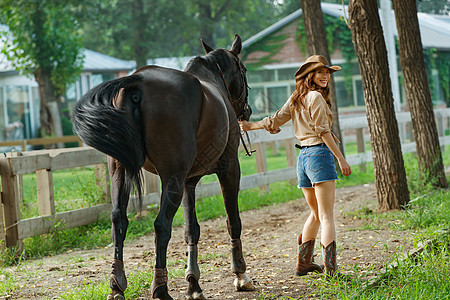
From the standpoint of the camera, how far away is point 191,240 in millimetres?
4945

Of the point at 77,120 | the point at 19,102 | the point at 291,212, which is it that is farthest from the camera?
the point at 19,102

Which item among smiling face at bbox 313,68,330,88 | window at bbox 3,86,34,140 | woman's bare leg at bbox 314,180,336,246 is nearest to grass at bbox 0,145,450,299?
woman's bare leg at bbox 314,180,336,246

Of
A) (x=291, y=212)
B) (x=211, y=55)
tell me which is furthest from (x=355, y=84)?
(x=211, y=55)

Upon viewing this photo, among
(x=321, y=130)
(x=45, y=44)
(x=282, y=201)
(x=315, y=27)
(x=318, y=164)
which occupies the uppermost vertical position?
(x=45, y=44)

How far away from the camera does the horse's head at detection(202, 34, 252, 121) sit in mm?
5691

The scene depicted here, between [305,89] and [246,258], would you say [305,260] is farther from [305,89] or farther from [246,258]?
[305,89]

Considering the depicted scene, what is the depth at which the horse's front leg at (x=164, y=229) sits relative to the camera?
4.19m

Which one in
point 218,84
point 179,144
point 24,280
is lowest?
point 24,280

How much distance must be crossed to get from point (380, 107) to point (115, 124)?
15.5ft

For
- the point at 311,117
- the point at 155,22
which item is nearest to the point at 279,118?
the point at 311,117

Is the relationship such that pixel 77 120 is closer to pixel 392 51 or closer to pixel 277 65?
pixel 392 51

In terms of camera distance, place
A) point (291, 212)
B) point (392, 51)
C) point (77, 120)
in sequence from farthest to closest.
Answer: point (392, 51)
point (291, 212)
point (77, 120)

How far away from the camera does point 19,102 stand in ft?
86.2

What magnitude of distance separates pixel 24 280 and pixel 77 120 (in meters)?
2.22
